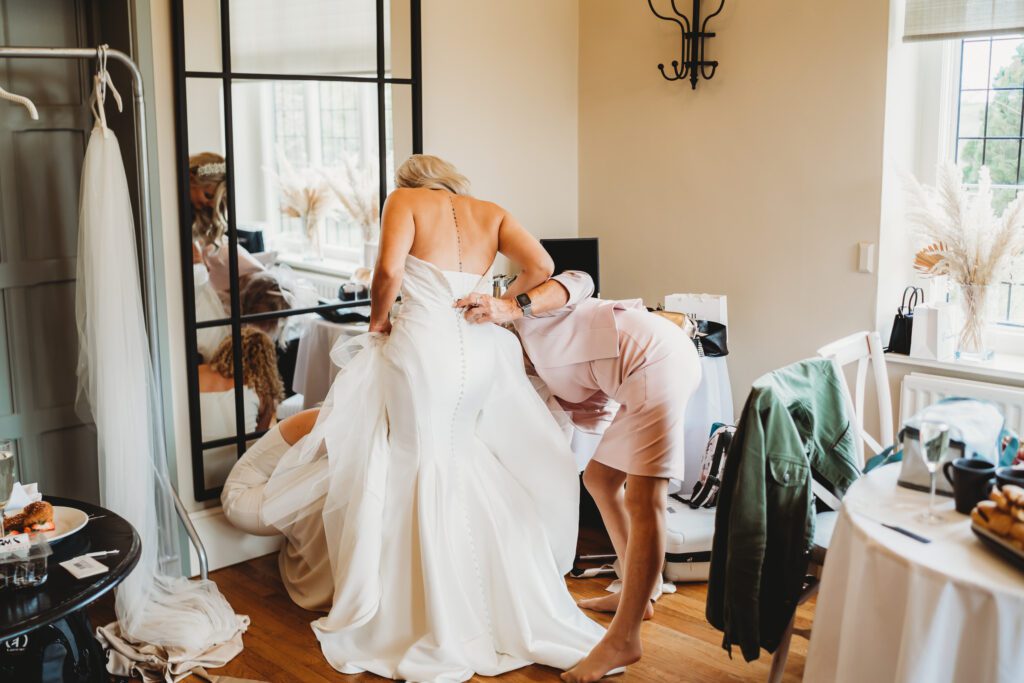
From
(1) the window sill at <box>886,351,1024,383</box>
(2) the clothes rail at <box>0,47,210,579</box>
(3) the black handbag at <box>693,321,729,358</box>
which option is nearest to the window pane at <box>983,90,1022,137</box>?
(1) the window sill at <box>886,351,1024,383</box>

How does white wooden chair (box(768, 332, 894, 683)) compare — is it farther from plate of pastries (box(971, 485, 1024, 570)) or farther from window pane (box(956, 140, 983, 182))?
window pane (box(956, 140, 983, 182))

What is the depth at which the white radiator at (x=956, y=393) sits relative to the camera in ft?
11.0

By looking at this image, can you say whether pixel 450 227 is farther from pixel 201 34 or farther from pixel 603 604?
pixel 603 604

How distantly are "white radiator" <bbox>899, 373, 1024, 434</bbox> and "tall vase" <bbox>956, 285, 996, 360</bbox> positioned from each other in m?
0.12

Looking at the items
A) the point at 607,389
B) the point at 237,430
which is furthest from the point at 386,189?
the point at 607,389

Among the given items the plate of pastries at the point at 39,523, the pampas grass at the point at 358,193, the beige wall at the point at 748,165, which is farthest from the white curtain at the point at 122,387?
the beige wall at the point at 748,165

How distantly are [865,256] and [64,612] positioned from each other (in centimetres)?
298

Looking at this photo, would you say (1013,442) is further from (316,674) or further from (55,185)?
(55,185)

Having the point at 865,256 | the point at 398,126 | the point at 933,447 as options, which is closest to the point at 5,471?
the point at 933,447

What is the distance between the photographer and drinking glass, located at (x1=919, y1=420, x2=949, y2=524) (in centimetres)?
203

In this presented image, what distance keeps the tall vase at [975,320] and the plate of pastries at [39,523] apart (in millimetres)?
2944

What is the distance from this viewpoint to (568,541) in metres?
3.03

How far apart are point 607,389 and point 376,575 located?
886 mm

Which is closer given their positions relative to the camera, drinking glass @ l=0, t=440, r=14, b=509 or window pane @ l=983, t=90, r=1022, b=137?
drinking glass @ l=0, t=440, r=14, b=509
